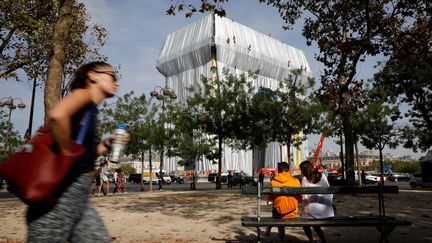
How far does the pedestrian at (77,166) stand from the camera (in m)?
2.21

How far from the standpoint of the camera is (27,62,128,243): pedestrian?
2.21m

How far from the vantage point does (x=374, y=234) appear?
780 centimetres

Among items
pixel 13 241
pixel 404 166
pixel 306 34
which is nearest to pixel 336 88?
pixel 306 34

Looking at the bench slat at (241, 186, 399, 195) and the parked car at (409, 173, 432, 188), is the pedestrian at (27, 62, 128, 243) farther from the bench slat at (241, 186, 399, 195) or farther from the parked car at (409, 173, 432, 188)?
the parked car at (409, 173, 432, 188)

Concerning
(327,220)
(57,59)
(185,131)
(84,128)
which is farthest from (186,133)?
(84,128)

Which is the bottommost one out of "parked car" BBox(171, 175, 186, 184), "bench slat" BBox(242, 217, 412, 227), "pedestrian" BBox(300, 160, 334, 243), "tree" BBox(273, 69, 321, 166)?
"parked car" BBox(171, 175, 186, 184)

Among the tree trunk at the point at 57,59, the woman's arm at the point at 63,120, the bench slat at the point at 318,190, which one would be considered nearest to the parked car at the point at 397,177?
the bench slat at the point at 318,190

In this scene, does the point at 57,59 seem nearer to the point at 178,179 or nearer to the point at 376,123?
the point at 376,123

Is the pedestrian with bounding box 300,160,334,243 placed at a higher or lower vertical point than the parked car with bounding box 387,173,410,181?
higher

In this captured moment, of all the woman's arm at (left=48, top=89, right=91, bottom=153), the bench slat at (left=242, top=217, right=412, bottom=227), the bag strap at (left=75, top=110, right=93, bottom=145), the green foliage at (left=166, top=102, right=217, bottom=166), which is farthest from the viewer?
the green foliage at (left=166, top=102, right=217, bottom=166)

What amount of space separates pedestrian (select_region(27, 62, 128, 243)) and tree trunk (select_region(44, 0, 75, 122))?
6.63 metres

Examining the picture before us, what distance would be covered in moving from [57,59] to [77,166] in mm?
7148

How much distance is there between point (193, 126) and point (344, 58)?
1755 centimetres

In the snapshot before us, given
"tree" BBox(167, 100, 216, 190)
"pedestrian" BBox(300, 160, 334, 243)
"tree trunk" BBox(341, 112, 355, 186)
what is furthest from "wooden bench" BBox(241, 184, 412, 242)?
"tree" BBox(167, 100, 216, 190)
